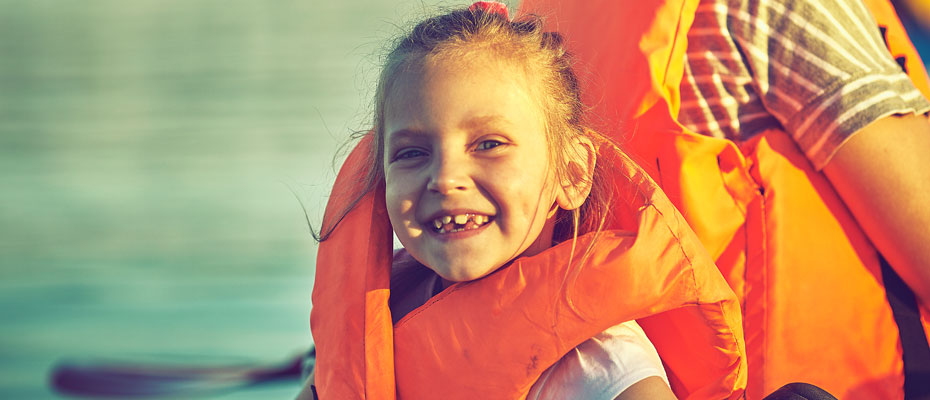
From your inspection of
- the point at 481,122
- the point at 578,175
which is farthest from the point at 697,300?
the point at 481,122

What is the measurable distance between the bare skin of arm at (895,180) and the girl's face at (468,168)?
0.48 metres

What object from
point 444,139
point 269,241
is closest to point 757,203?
point 444,139

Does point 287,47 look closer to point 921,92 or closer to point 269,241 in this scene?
point 269,241

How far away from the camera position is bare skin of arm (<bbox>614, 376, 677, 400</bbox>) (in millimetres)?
1206

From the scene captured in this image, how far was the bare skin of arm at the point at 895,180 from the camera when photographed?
4.42 ft

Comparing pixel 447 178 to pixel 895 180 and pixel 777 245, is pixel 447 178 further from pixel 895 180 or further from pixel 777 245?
pixel 895 180

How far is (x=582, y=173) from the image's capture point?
144cm

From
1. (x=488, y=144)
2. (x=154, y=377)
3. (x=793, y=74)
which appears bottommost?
(x=793, y=74)

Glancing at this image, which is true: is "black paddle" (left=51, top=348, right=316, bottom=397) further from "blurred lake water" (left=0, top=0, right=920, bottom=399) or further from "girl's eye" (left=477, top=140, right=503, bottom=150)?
"girl's eye" (left=477, top=140, right=503, bottom=150)

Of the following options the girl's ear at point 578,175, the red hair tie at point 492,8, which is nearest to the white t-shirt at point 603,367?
the girl's ear at point 578,175

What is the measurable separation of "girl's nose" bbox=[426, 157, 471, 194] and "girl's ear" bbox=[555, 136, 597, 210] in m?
0.19

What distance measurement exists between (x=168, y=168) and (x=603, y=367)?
4.68 metres

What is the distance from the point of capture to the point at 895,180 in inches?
53.4

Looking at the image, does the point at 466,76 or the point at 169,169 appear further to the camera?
the point at 169,169
